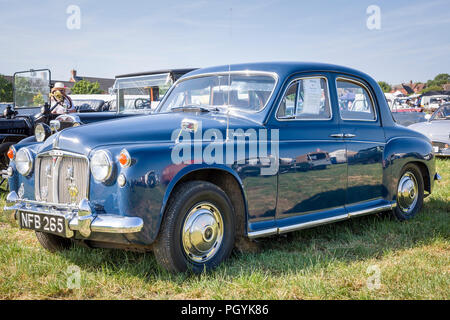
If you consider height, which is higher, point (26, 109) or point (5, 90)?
point (5, 90)

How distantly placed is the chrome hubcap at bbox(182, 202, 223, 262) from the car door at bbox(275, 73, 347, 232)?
1.91 feet

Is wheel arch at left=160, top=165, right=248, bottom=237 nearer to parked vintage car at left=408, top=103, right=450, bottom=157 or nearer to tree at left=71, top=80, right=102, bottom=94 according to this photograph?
parked vintage car at left=408, top=103, right=450, bottom=157

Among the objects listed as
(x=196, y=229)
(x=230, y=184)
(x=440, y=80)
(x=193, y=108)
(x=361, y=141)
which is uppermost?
(x=440, y=80)

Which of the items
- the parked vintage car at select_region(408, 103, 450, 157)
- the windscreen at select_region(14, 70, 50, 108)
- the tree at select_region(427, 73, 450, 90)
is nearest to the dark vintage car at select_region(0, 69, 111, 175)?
the windscreen at select_region(14, 70, 50, 108)

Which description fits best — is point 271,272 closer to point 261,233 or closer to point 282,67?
point 261,233

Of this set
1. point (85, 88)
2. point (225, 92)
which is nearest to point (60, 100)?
point (225, 92)

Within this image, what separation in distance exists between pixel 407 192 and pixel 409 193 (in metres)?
0.05

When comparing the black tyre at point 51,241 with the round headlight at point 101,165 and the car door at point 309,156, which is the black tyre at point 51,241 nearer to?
the round headlight at point 101,165

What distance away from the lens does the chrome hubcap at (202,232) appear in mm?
3258

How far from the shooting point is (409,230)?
4641mm

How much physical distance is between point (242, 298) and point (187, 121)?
1.37 meters

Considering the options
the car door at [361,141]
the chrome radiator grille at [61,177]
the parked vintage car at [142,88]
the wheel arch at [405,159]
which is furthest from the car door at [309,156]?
the parked vintage car at [142,88]

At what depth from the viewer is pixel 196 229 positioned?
3271 mm
